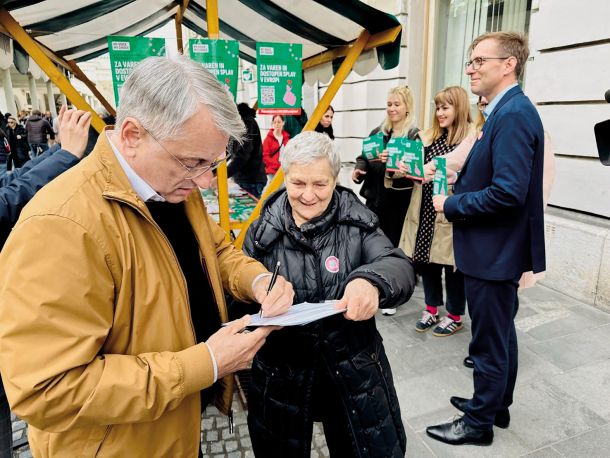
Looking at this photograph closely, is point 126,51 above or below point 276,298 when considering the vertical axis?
above

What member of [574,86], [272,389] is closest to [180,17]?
[574,86]

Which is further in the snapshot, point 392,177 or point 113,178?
point 392,177

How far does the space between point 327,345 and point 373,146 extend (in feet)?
9.12

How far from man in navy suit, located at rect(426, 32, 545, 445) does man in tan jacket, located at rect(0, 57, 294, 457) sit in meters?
1.41

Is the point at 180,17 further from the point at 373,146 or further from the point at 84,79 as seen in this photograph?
the point at 373,146

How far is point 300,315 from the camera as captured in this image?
4.74ft

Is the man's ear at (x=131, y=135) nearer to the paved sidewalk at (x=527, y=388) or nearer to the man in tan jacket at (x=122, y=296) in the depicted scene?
the man in tan jacket at (x=122, y=296)

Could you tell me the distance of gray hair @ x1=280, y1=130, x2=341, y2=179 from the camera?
6.01 ft

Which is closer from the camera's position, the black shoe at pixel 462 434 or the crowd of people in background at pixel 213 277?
the crowd of people in background at pixel 213 277

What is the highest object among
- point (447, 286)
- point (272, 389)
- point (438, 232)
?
point (438, 232)

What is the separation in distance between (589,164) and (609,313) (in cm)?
151

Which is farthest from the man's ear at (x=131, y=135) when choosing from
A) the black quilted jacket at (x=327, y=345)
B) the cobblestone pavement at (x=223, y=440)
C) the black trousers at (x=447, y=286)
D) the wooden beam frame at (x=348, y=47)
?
the black trousers at (x=447, y=286)

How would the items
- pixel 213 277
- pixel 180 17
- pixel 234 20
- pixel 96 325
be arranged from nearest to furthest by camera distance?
1. pixel 96 325
2. pixel 213 277
3. pixel 234 20
4. pixel 180 17

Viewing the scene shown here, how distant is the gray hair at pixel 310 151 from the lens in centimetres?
183
